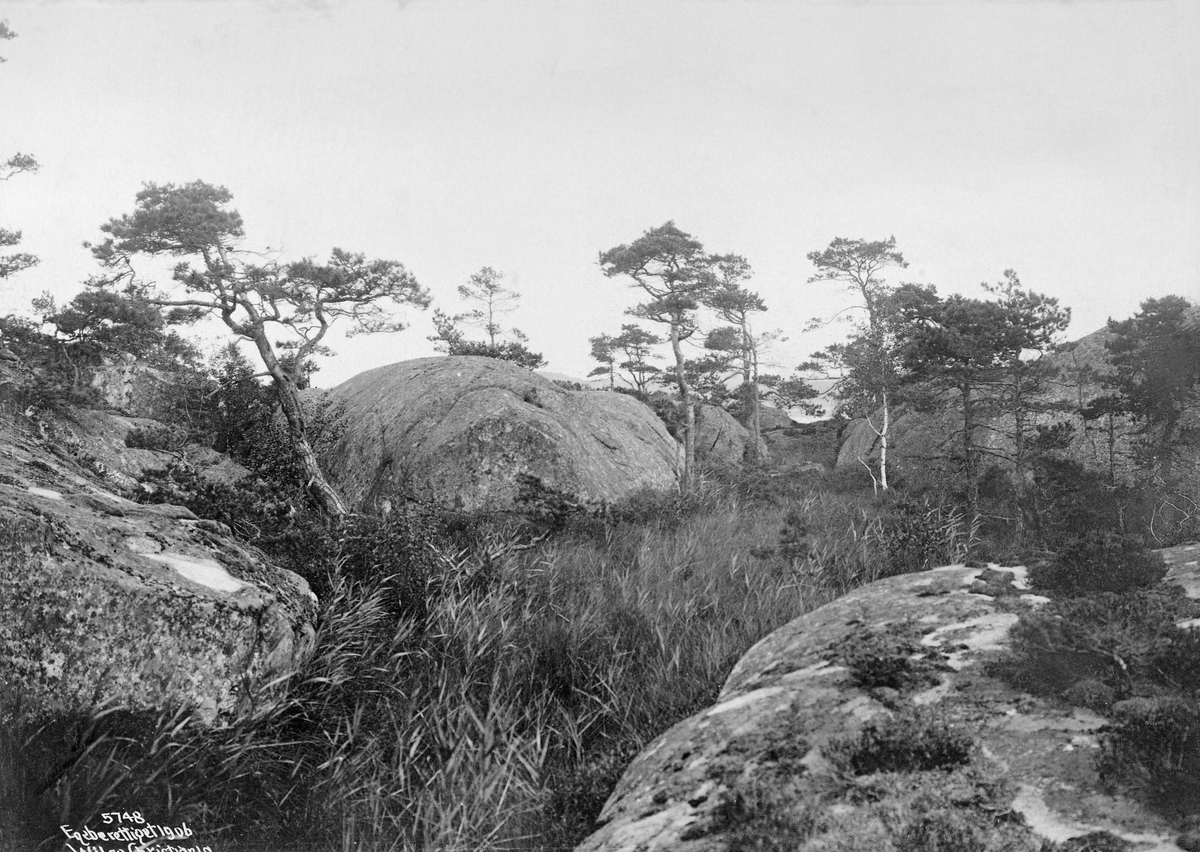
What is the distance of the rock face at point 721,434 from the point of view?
25575mm

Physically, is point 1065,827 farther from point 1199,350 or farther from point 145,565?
point 1199,350

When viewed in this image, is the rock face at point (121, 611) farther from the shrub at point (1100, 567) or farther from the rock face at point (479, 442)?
→ the rock face at point (479, 442)

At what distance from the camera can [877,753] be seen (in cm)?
255

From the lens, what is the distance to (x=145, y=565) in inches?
173

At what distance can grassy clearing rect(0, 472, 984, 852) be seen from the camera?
12.2ft

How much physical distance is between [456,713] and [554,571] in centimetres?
296

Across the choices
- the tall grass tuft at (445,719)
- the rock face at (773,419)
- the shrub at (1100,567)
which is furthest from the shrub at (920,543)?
the rock face at (773,419)

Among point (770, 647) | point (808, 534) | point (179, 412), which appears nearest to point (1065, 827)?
point (770, 647)

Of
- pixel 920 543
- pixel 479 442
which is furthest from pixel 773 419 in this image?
pixel 920 543

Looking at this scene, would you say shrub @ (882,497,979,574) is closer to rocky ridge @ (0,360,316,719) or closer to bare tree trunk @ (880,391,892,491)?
rocky ridge @ (0,360,316,719)

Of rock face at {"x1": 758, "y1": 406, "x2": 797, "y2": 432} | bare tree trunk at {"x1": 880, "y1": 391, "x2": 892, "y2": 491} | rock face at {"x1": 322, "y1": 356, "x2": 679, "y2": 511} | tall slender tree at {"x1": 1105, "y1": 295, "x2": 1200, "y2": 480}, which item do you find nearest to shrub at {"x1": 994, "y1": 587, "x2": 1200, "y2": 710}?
rock face at {"x1": 322, "y1": 356, "x2": 679, "y2": 511}

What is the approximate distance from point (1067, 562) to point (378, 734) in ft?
14.0

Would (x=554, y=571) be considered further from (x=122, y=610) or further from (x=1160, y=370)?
(x=1160, y=370)

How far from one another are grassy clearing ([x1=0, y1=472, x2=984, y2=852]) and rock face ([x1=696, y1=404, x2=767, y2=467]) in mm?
16029
